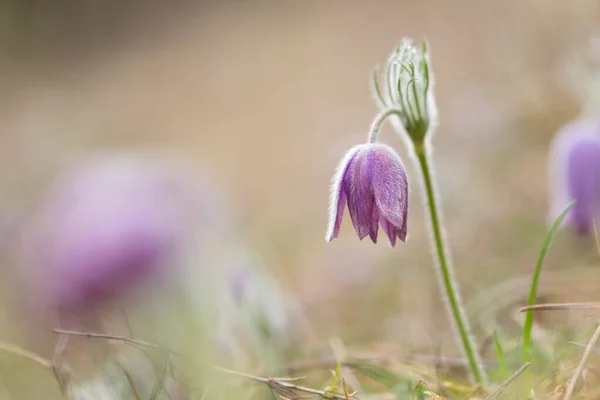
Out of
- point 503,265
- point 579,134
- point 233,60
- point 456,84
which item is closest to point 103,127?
point 233,60

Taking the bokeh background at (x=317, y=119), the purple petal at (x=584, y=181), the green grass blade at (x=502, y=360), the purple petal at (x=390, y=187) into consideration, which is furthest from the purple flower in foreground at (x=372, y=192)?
the purple petal at (x=584, y=181)

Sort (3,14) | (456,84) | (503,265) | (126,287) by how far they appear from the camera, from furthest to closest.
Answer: (3,14), (456,84), (503,265), (126,287)

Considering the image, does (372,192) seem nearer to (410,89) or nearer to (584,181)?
(410,89)

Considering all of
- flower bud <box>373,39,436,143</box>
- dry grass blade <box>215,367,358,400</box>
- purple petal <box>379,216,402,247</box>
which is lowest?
dry grass blade <box>215,367,358,400</box>

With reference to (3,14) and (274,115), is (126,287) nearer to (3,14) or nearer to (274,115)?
(274,115)

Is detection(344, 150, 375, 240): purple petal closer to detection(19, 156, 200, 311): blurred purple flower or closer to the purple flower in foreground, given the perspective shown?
the purple flower in foreground

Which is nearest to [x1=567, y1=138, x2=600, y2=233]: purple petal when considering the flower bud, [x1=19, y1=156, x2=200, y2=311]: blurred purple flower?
the flower bud
